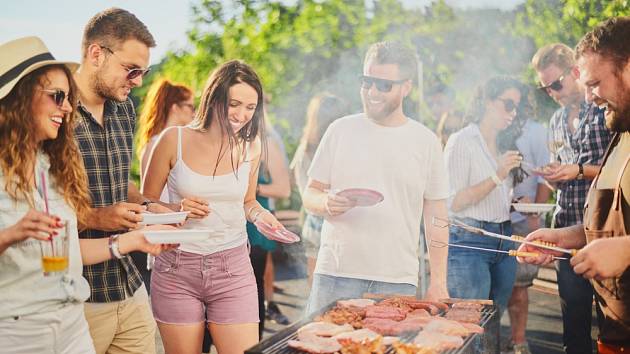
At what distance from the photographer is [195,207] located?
3680 mm

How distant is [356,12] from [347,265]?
8509mm

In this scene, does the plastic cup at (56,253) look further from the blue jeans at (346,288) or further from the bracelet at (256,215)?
the blue jeans at (346,288)

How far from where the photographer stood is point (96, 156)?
11.9ft

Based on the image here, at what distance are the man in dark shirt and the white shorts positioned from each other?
1.89 ft

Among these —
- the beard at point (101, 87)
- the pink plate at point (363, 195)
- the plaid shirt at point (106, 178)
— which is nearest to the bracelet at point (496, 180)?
the pink plate at point (363, 195)

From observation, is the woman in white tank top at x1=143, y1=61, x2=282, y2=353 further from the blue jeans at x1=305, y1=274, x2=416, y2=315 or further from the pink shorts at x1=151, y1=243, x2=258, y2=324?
the blue jeans at x1=305, y1=274, x2=416, y2=315

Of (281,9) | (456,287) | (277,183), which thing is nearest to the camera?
(456,287)

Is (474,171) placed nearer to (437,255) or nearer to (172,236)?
(437,255)

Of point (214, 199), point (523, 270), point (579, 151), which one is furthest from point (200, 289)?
point (523, 270)

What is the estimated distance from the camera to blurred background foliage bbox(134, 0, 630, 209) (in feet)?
35.4

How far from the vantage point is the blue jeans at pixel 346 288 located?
4242 millimetres

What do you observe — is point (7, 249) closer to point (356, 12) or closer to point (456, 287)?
point (456, 287)

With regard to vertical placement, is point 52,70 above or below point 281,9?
below

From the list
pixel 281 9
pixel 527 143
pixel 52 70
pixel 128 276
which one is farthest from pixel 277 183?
pixel 281 9
